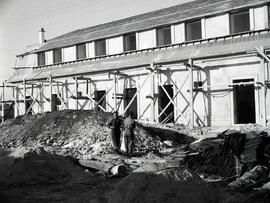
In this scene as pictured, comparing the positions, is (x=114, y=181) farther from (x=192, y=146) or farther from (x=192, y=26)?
(x=192, y=26)

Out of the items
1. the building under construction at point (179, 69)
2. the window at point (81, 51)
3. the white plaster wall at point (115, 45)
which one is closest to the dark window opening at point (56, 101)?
the building under construction at point (179, 69)

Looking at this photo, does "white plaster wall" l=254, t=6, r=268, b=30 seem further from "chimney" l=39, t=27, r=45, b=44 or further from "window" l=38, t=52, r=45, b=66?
"chimney" l=39, t=27, r=45, b=44

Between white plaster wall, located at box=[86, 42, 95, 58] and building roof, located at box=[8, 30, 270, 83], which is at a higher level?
white plaster wall, located at box=[86, 42, 95, 58]

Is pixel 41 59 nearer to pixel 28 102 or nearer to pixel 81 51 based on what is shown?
pixel 28 102

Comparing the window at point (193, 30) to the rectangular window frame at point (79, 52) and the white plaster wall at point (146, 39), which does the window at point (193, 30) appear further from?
the rectangular window frame at point (79, 52)

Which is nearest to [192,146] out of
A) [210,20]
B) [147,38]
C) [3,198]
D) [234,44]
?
[3,198]

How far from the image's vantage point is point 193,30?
24094 millimetres

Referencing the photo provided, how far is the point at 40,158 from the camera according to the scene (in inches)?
451

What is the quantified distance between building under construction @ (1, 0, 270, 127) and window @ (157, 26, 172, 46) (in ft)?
0.23

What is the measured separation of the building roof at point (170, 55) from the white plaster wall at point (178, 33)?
2.25ft

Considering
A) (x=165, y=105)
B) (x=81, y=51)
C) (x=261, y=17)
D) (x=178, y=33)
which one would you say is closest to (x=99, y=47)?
(x=81, y=51)

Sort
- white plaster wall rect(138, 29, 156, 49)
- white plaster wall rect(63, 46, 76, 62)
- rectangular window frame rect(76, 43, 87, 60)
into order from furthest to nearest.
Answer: white plaster wall rect(63, 46, 76, 62) < rectangular window frame rect(76, 43, 87, 60) < white plaster wall rect(138, 29, 156, 49)

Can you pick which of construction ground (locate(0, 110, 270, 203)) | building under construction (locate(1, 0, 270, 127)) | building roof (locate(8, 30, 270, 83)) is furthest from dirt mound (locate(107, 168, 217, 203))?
building roof (locate(8, 30, 270, 83))

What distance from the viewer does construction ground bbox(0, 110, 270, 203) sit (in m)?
7.22
